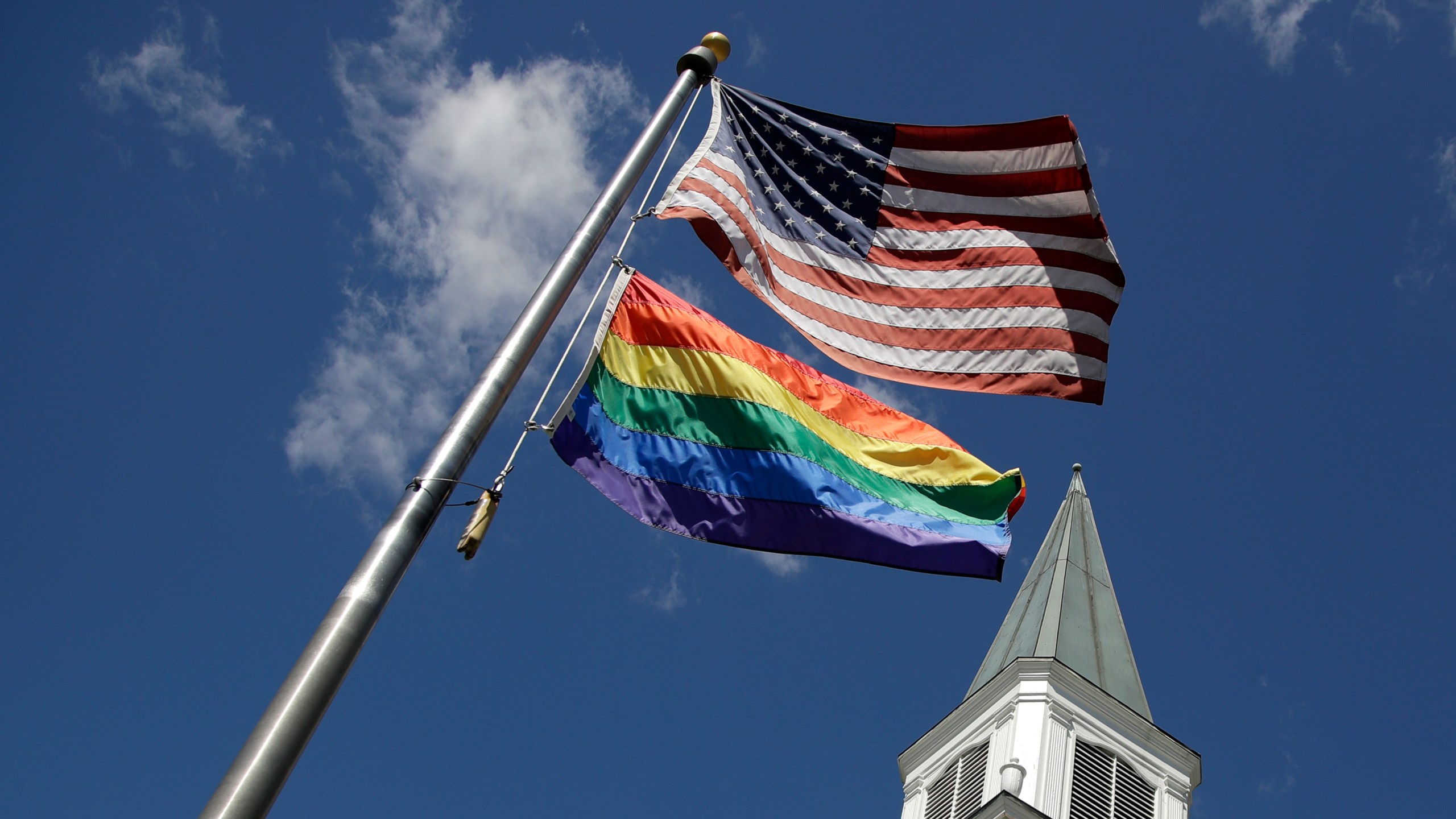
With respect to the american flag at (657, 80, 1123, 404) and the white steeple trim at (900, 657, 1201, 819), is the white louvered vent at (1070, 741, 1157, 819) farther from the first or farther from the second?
the american flag at (657, 80, 1123, 404)

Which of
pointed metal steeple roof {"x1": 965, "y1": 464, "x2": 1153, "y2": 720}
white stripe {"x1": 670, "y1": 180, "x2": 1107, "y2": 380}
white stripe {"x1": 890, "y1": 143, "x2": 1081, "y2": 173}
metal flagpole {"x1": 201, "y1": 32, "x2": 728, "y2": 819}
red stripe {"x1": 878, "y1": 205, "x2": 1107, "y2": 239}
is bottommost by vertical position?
metal flagpole {"x1": 201, "y1": 32, "x2": 728, "y2": 819}

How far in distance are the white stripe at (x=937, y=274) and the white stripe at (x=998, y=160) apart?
114 cm

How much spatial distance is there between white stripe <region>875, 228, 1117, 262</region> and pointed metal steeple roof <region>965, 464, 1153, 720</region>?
19.2 m

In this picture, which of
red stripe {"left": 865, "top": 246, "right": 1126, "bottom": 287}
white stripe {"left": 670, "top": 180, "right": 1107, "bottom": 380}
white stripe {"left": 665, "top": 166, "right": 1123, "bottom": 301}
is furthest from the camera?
red stripe {"left": 865, "top": 246, "right": 1126, "bottom": 287}

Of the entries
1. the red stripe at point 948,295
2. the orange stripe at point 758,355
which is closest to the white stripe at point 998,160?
the red stripe at point 948,295

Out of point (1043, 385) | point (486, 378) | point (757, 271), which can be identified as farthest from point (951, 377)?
point (486, 378)

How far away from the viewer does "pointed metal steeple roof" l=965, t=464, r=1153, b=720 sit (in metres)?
32.2

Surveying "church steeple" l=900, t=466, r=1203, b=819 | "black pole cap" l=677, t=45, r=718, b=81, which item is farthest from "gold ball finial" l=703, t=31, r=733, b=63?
"church steeple" l=900, t=466, r=1203, b=819

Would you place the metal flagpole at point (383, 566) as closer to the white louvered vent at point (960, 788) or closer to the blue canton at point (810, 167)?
the blue canton at point (810, 167)

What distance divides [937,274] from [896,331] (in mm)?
1067

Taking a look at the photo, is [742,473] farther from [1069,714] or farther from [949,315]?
[1069,714]

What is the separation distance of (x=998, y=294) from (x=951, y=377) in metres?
1.27

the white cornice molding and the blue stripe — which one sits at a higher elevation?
the white cornice molding

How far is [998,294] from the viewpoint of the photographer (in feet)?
45.8
